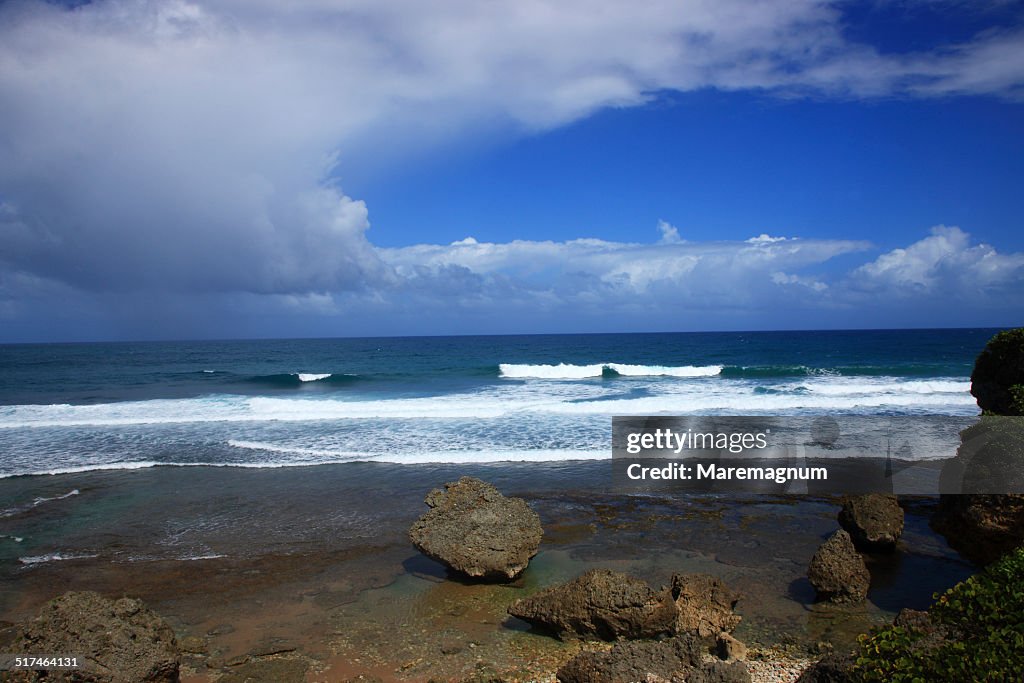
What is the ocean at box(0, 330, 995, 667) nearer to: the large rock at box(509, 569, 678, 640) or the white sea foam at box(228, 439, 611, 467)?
the white sea foam at box(228, 439, 611, 467)

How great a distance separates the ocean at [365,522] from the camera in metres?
7.23

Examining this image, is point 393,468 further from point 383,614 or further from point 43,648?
point 43,648

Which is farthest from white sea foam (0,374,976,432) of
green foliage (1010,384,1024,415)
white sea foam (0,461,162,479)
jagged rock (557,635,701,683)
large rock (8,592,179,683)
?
jagged rock (557,635,701,683)

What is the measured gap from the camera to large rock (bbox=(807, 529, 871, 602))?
284 inches

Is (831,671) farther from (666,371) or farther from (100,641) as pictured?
(666,371)

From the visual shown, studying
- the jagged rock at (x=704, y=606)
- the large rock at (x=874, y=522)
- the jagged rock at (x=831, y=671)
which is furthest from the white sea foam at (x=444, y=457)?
the jagged rock at (x=831, y=671)

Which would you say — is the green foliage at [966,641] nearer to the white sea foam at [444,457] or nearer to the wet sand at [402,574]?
the wet sand at [402,574]

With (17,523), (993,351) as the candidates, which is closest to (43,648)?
(17,523)

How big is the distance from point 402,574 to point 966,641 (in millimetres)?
6537

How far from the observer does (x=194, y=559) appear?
A: 9445mm

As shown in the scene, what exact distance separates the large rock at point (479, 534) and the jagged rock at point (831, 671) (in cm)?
394

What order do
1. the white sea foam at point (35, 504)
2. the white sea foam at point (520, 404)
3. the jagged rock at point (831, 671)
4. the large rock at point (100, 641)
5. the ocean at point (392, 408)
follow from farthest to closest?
the white sea foam at point (520, 404)
the ocean at point (392, 408)
the white sea foam at point (35, 504)
the large rock at point (100, 641)
the jagged rock at point (831, 671)

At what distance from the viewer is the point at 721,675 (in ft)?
15.9

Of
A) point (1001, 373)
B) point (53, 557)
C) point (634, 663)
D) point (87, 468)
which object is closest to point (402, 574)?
point (634, 663)
